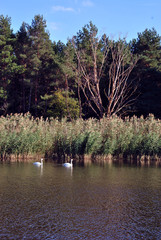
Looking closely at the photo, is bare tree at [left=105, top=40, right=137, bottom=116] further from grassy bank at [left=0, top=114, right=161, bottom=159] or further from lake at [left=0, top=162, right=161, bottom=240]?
lake at [left=0, top=162, right=161, bottom=240]

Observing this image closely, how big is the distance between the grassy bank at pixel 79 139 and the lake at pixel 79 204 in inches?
128

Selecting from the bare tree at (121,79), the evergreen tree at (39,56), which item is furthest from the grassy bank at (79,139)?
the evergreen tree at (39,56)

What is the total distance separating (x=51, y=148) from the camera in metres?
17.7

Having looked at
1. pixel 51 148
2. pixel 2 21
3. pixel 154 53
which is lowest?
pixel 51 148

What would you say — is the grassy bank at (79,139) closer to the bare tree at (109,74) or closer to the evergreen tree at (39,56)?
the bare tree at (109,74)

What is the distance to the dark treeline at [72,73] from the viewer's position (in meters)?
33.7

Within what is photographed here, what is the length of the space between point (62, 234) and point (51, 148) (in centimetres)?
1152

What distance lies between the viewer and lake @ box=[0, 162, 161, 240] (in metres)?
6.47

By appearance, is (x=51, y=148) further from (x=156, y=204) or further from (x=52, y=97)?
(x=52, y=97)

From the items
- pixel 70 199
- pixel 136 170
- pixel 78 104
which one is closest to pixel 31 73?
pixel 78 104

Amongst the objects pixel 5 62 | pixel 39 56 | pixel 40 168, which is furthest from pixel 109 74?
pixel 40 168

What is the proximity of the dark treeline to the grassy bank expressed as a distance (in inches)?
577

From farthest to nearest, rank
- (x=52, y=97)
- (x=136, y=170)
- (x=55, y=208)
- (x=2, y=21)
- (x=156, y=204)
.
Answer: (x=2, y=21), (x=52, y=97), (x=136, y=170), (x=156, y=204), (x=55, y=208)

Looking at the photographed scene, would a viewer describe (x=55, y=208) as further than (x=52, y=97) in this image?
No
